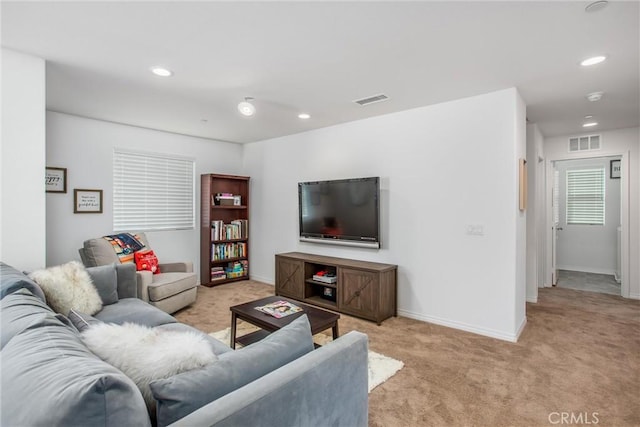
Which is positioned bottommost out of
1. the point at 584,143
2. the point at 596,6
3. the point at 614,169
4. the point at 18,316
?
the point at 18,316

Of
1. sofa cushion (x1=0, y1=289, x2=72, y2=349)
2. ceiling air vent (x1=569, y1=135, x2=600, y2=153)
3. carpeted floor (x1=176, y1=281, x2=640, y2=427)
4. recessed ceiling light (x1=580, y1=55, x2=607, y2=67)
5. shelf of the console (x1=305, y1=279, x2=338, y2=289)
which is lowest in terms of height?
carpeted floor (x1=176, y1=281, x2=640, y2=427)

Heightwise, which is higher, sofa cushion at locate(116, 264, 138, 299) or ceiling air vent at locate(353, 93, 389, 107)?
ceiling air vent at locate(353, 93, 389, 107)

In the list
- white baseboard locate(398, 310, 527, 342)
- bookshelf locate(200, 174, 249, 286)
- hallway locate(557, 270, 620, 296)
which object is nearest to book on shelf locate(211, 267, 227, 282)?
bookshelf locate(200, 174, 249, 286)

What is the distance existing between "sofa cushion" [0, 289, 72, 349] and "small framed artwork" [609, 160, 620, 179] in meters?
8.13

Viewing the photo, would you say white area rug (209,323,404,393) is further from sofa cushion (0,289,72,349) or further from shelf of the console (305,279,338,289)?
sofa cushion (0,289,72,349)

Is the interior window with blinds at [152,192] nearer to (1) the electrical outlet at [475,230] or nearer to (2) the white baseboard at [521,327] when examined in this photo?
(1) the electrical outlet at [475,230]

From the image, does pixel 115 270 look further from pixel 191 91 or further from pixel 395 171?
pixel 395 171

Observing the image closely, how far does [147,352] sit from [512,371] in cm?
265

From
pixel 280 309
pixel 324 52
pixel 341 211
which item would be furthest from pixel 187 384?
pixel 341 211

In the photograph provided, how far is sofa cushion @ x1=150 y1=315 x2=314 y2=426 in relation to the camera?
0.91 metres

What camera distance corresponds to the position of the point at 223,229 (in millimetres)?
5348

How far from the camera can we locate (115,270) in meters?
2.92

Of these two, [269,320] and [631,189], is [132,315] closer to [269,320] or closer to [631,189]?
[269,320]

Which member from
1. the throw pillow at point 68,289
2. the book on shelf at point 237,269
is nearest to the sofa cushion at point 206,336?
the throw pillow at point 68,289
